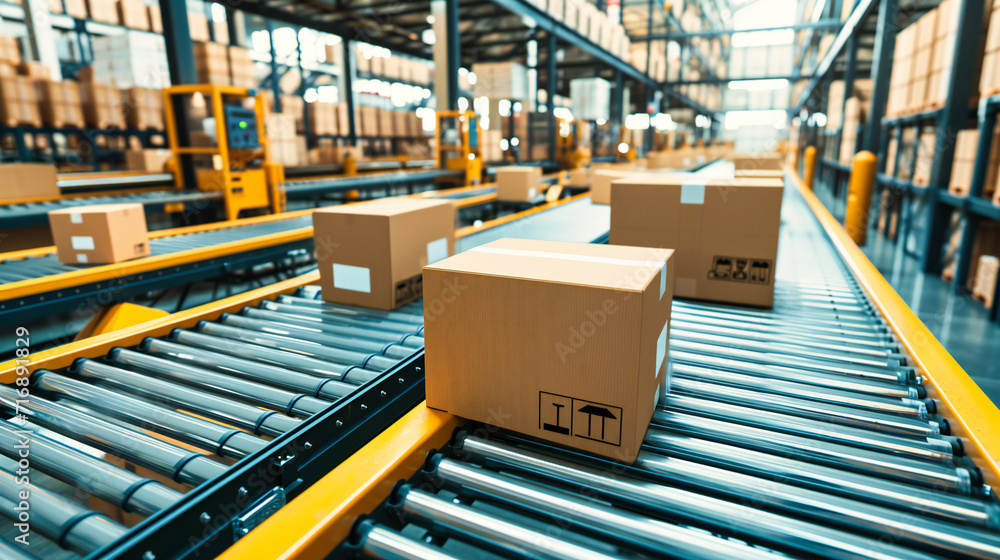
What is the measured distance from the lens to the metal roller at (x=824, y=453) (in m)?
1.12

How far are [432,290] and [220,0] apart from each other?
11059 millimetres

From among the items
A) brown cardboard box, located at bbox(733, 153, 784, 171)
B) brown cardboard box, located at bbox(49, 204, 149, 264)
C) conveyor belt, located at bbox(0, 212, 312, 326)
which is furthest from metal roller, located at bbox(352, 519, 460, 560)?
brown cardboard box, located at bbox(733, 153, 784, 171)

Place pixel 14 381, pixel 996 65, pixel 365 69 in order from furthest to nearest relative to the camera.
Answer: pixel 365 69 → pixel 996 65 → pixel 14 381

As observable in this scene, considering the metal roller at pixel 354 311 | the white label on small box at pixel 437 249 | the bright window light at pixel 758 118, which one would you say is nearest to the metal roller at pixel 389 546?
the metal roller at pixel 354 311

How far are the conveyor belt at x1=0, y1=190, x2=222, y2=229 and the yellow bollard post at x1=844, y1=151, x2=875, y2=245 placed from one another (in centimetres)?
836

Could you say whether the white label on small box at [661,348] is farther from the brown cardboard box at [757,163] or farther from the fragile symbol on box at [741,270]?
the brown cardboard box at [757,163]

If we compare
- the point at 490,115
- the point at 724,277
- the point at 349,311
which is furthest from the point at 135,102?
the point at 724,277

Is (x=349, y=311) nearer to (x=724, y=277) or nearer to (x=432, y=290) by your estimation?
(x=432, y=290)

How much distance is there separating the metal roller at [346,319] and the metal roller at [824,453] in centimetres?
116

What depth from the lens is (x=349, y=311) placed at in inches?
95.7

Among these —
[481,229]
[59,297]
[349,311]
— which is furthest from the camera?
[481,229]

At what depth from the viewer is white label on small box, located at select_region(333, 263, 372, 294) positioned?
2428 mm

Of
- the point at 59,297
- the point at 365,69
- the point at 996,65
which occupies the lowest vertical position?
the point at 59,297

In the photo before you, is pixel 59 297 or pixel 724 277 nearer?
pixel 724 277
